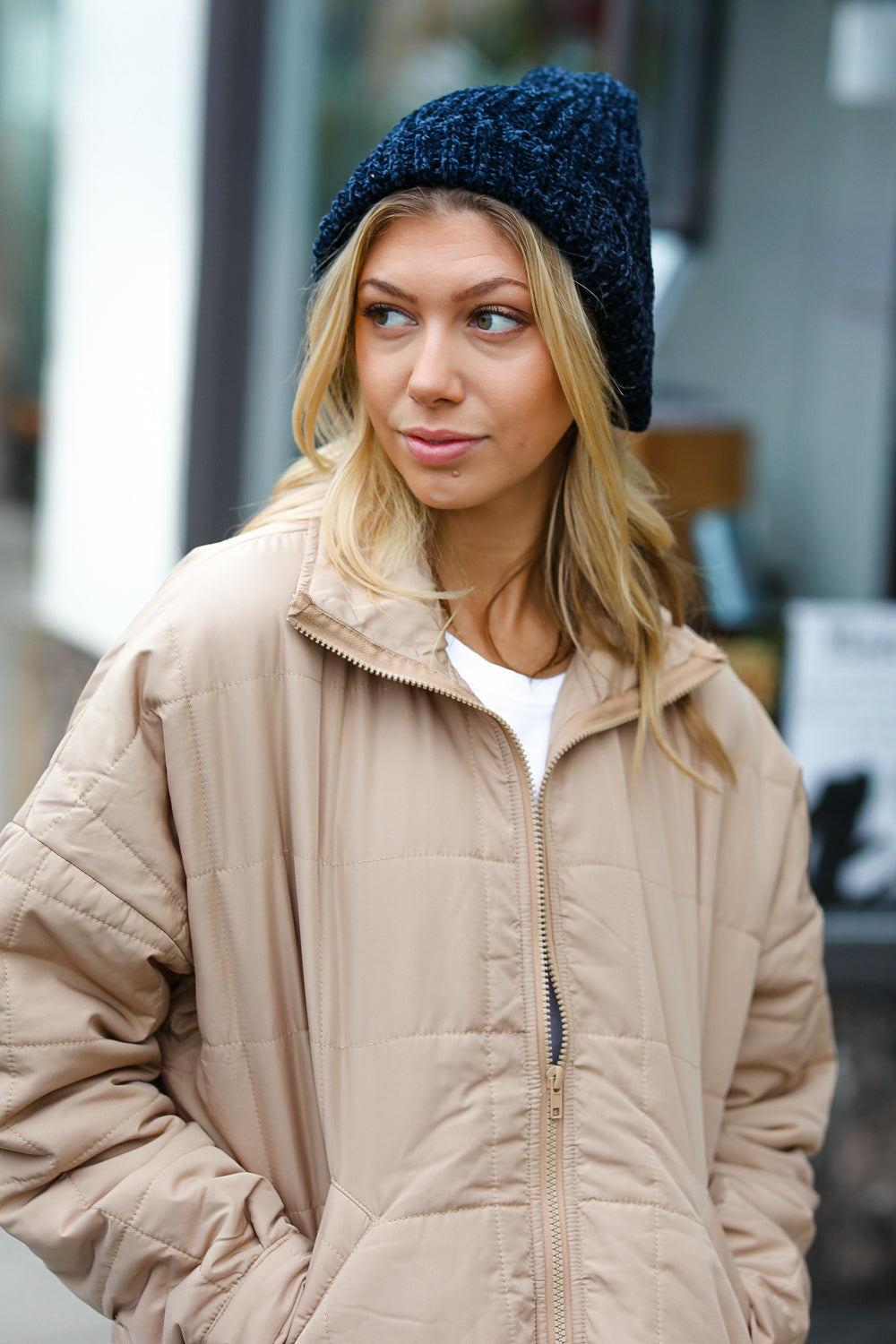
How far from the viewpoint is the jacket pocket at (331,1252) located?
1599mm

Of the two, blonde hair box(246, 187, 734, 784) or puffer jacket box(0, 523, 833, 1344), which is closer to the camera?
puffer jacket box(0, 523, 833, 1344)

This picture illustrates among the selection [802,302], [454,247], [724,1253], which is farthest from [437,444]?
[802,302]

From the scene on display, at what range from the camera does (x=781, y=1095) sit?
7.06 feet

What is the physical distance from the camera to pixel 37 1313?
3.11 m

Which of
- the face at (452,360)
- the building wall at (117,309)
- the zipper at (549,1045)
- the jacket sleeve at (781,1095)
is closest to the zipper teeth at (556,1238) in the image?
the zipper at (549,1045)

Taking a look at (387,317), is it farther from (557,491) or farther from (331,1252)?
(331,1252)

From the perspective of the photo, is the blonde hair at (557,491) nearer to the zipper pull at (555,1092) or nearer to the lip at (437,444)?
the lip at (437,444)

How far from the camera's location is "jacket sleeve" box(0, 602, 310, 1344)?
63.0 inches

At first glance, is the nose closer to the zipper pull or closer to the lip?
the lip

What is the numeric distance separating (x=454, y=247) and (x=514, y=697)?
1.80 ft

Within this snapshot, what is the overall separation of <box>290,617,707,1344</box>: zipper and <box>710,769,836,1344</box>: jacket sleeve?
41 cm

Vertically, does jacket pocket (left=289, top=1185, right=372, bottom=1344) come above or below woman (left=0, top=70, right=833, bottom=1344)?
below

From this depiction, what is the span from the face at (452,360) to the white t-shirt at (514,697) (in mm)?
197

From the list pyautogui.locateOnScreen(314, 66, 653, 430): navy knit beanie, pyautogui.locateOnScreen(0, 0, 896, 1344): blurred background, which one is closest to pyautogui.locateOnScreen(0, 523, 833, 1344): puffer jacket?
pyautogui.locateOnScreen(314, 66, 653, 430): navy knit beanie
